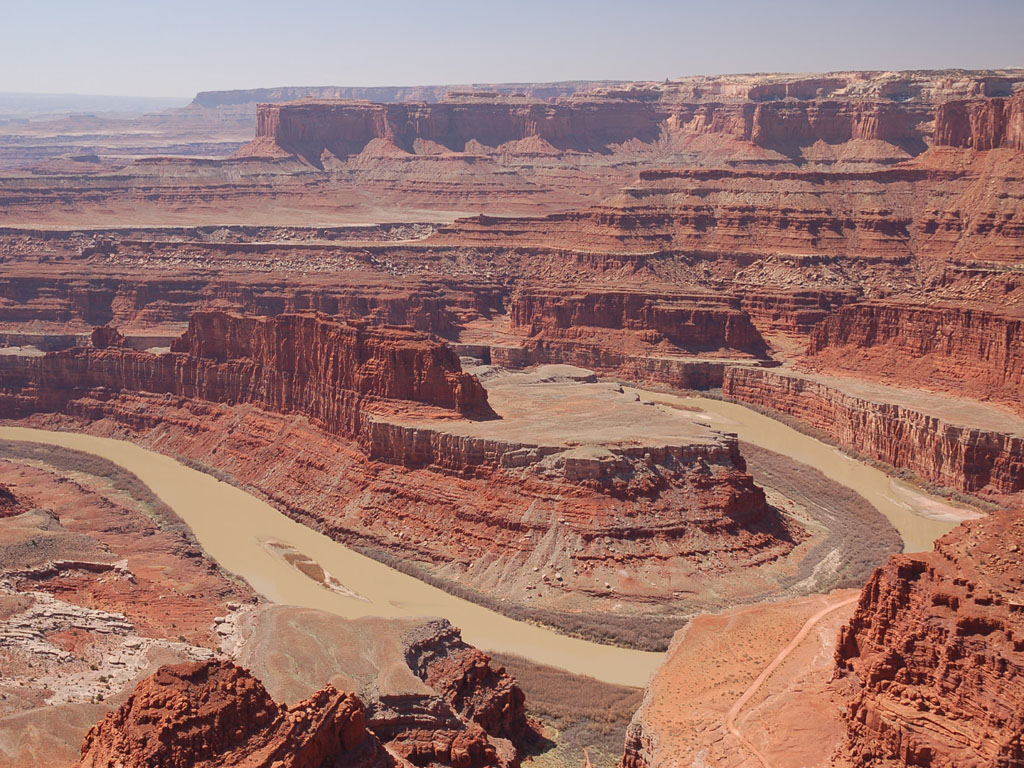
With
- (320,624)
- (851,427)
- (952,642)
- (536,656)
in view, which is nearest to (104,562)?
(320,624)

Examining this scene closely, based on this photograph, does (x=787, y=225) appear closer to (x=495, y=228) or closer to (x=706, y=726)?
(x=495, y=228)

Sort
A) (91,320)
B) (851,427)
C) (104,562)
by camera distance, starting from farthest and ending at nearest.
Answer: (91,320)
(851,427)
(104,562)

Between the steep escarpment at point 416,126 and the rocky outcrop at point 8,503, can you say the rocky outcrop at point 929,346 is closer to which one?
the rocky outcrop at point 8,503

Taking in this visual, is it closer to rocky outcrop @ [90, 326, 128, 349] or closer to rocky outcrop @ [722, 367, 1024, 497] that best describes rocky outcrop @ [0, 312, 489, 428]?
rocky outcrop @ [90, 326, 128, 349]

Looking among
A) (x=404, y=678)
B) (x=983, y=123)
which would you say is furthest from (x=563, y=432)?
(x=983, y=123)

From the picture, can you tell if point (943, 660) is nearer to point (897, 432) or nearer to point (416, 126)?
point (897, 432)

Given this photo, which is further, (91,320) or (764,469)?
(91,320)

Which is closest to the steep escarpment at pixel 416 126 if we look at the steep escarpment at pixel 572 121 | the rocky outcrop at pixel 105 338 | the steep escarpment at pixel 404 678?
the steep escarpment at pixel 572 121
